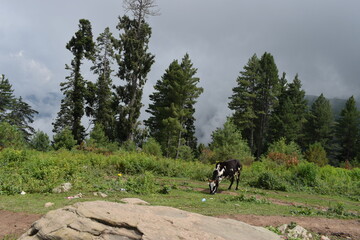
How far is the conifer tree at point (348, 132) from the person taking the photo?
183 ft

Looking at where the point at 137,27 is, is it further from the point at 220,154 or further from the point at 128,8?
the point at 220,154

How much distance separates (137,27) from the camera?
35125 mm

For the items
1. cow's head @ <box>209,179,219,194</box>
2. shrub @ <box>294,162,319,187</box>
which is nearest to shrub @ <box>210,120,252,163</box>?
shrub @ <box>294,162,319,187</box>

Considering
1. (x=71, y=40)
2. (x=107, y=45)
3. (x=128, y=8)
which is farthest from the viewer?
(x=107, y=45)

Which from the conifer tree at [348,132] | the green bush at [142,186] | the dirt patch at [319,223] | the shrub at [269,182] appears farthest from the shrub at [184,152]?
the conifer tree at [348,132]

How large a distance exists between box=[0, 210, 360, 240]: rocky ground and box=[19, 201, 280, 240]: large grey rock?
2033 millimetres

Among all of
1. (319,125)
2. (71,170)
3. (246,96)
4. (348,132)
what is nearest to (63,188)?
(71,170)

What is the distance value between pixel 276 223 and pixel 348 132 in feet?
190

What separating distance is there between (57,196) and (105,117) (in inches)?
1398

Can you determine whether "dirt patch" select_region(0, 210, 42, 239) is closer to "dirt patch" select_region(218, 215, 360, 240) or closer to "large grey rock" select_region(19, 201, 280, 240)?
"large grey rock" select_region(19, 201, 280, 240)

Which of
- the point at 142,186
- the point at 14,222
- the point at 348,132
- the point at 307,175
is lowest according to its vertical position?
the point at 14,222

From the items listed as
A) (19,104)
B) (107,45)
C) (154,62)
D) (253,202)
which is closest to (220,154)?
(154,62)

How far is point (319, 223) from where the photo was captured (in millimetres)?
8891

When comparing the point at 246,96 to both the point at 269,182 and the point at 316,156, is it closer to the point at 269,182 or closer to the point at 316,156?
the point at 316,156
